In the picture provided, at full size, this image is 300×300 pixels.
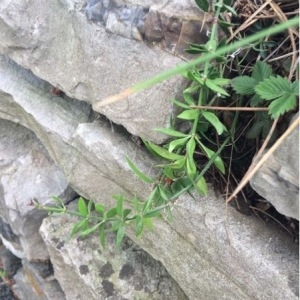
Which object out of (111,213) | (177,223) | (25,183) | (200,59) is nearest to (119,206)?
(111,213)

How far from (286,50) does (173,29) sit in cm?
25

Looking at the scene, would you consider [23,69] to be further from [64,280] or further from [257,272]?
[257,272]

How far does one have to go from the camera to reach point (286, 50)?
3.42ft

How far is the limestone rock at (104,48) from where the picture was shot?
3.84ft

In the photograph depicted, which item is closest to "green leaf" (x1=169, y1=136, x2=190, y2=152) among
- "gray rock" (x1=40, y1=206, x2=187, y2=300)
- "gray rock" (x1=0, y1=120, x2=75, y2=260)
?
"gray rock" (x1=40, y1=206, x2=187, y2=300)

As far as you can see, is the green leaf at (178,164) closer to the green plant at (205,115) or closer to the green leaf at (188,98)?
the green plant at (205,115)

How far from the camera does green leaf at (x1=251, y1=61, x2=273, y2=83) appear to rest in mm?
993

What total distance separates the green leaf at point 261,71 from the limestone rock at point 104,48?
166 millimetres

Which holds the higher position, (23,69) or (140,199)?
(23,69)

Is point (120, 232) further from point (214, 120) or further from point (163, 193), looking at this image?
point (214, 120)

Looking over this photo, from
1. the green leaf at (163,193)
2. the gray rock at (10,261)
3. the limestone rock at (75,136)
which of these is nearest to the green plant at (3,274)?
the gray rock at (10,261)

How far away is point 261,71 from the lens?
1.00 m

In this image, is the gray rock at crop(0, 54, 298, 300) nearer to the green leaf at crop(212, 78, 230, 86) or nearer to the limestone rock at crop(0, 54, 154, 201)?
the limestone rock at crop(0, 54, 154, 201)

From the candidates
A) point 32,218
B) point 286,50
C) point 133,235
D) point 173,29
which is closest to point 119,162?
point 133,235
